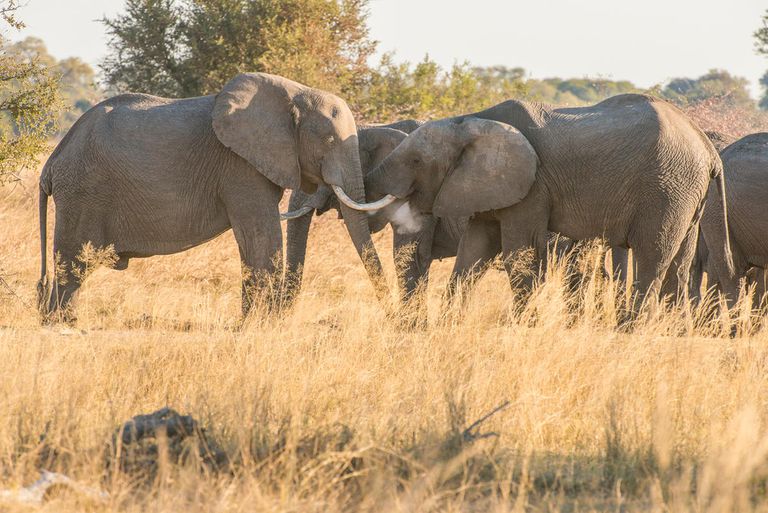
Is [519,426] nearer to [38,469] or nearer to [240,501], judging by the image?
[240,501]

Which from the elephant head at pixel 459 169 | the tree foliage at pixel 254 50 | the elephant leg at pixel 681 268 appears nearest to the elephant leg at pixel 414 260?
the elephant head at pixel 459 169

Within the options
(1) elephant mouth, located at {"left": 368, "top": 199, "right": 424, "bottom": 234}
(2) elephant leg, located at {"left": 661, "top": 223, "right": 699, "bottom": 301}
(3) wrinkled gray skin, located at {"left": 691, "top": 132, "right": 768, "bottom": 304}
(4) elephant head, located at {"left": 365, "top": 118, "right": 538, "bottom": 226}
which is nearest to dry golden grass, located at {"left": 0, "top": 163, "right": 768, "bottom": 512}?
(2) elephant leg, located at {"left": 661, "top": 223, "right": 699, "bottom": 301}

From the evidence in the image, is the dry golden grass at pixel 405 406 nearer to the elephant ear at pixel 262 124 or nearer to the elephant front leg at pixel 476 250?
the elephant front leg at pixel 476 250

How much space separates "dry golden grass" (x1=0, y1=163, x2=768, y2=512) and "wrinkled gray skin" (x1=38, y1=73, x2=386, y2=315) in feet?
2.11

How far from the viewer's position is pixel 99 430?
21.9 feet

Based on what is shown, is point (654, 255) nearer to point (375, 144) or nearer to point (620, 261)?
point (620, 261)

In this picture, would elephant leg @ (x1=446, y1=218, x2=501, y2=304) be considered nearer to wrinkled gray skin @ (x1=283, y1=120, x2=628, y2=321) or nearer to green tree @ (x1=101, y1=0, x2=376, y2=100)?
wrinkled gray skin @ (x1=283, y1=120, x2=628, y2=321)

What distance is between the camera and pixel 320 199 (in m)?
12.9

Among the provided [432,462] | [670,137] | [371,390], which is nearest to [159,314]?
[371,390]

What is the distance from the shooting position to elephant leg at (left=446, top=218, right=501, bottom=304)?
37.5 feet

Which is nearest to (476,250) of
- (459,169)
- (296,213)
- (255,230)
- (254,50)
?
(459,169)

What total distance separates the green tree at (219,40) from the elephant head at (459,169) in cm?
1026

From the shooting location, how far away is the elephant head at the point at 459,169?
11.1 m

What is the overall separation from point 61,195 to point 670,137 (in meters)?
5.31
